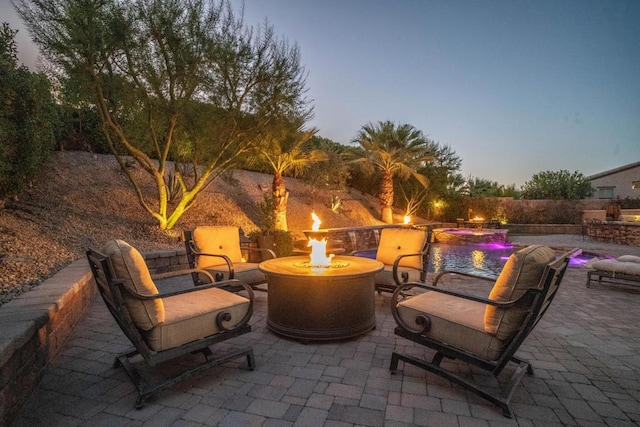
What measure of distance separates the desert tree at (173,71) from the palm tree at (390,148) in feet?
25.8

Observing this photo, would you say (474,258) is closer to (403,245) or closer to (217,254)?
(403,245)

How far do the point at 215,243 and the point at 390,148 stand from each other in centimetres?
1299

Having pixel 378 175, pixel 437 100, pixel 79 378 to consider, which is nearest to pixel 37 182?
pixel 79 378

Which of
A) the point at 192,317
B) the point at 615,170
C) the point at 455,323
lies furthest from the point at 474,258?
the point at 615,170

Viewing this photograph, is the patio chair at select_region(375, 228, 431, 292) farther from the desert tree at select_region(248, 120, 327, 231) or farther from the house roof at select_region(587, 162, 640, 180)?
the house roof at select_region(587, 162, 640, 180)

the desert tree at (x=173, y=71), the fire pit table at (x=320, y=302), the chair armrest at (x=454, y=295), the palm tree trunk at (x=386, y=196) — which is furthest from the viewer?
the palm tree trunk at (x=386, y=196)

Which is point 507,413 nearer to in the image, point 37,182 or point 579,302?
point 579,302

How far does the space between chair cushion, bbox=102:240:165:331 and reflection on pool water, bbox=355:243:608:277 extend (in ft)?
22.4

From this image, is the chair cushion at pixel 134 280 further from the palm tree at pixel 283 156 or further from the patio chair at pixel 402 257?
the palm tree at pixel 283 156

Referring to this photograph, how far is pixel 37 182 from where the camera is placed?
9039 mm

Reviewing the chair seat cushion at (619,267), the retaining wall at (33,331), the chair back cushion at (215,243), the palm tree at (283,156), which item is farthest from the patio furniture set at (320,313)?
the palm tree at (283,156)

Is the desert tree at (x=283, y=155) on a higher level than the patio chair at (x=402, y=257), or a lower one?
higher

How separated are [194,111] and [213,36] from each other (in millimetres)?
1918

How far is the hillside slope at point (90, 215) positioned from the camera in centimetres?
496
